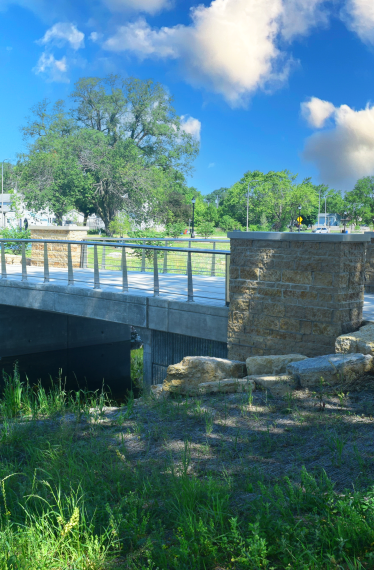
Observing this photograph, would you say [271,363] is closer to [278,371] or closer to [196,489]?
[278,371]

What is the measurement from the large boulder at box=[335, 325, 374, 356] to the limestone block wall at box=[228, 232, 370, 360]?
44cm

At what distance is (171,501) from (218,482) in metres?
0.39

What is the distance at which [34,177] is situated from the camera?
47594 millimetres

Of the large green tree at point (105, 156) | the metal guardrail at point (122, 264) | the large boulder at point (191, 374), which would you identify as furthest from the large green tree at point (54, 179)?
the large boulder at point (191, 374)

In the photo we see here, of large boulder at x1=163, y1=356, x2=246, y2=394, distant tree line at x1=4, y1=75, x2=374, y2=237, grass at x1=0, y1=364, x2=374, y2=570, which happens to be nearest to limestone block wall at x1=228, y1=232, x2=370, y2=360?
large boulder at x1=163, y1=356, x2=246, y2=394

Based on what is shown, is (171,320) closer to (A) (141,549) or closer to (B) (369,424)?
(B) (369,424)

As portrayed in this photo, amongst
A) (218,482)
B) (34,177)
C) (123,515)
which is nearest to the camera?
(123,515)

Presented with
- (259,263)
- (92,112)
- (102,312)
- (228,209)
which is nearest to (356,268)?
(259,263)

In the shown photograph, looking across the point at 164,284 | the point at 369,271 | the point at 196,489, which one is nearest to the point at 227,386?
the point at 196,489

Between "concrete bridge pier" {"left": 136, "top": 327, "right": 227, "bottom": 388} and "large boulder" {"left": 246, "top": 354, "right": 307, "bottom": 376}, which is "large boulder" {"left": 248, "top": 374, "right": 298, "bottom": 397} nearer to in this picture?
"large boulder" {"left": 246, "top": 354, "right": 307, "bottom": 376}

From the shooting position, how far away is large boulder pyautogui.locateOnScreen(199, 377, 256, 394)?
6020mm

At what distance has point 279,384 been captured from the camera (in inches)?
226

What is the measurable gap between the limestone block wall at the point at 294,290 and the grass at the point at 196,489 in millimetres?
1612

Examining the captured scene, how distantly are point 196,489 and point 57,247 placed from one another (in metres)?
14.6
